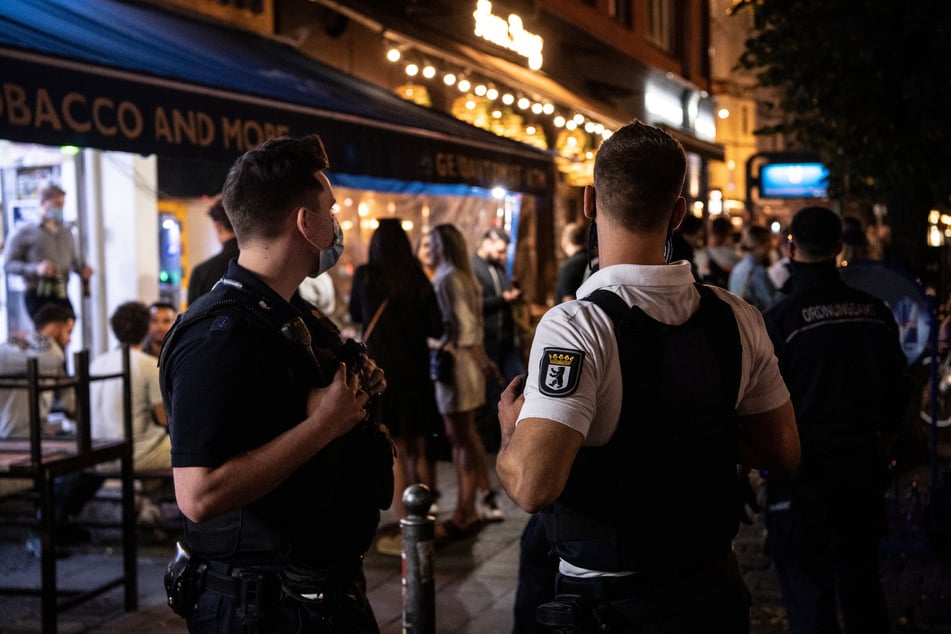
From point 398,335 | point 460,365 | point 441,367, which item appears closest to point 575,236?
point 460,365

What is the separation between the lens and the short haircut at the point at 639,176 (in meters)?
2.68

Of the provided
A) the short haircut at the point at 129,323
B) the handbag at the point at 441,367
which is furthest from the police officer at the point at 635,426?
the short haircut at the point at 129,323

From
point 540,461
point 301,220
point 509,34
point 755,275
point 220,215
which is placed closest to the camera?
point 540,461

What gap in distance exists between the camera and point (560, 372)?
252cm

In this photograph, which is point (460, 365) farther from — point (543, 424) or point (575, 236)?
point (543, 424)

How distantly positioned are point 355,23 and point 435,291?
213 inches

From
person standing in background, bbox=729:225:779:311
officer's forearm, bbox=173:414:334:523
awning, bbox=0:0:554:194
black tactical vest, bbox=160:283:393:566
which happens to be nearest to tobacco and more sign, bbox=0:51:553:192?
awning, bbox=0:0:554:194

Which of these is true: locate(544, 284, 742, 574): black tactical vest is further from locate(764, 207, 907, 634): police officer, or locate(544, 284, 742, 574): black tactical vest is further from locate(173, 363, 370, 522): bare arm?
locate(764, 207, 907, 634): police officer

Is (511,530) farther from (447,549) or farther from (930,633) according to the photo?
(930,633)

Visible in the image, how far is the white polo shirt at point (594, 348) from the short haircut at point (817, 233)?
2240 mm

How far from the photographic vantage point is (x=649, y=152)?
2676 millimetres

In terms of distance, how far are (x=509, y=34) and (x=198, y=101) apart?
8.77m

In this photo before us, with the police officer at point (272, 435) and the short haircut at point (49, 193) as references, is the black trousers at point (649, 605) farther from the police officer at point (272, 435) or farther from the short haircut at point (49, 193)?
the short haircut at point (49, 193)

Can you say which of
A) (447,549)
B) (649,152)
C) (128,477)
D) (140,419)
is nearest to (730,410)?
(649,152)
